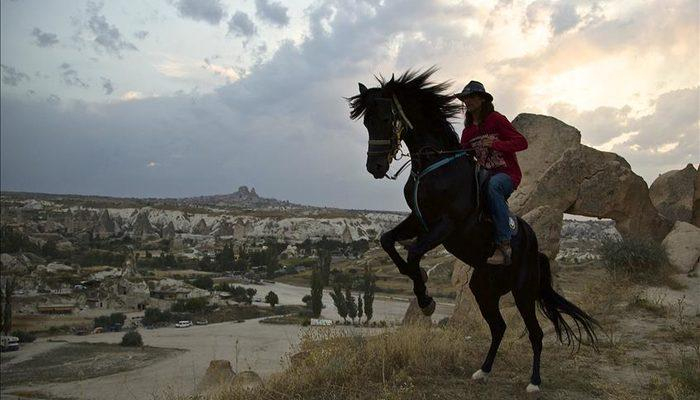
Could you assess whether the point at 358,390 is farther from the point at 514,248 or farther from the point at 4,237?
the point at 4,237

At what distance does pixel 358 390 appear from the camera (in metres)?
4.45

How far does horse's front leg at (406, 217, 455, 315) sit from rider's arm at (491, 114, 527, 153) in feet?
2.88

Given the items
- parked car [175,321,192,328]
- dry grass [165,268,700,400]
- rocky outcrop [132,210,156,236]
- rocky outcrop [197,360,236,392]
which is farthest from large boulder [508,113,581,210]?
rocky outcrop [132,210,156,236]

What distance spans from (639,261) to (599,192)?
2264 millimetres

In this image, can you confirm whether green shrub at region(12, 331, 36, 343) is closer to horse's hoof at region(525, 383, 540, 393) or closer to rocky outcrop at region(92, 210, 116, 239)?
horse's hoof at region(525, 383, 540, 393)

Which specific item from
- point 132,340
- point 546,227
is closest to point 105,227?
point 132,340

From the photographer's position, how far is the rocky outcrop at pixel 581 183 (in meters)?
12.3

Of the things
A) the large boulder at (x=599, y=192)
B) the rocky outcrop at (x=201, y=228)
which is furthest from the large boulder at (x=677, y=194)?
the rocky outcrop at (x=201, y=228)

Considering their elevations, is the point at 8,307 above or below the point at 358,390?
below

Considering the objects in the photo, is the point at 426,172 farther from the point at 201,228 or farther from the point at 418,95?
the point at 201,228

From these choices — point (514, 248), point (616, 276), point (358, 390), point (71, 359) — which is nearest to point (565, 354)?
point (514, 248)

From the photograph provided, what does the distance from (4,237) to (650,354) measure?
80324 mm

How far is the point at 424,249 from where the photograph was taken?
387 centimetres

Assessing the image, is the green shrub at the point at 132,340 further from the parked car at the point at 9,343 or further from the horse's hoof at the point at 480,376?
the horse's hoof at the point at 480,376
